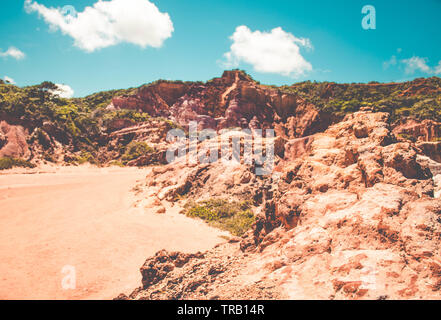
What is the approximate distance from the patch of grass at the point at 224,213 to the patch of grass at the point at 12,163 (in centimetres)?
1413

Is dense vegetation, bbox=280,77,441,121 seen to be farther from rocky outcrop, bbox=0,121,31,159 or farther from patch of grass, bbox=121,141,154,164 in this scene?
rocky outcrop, bbox=0,121,31,159

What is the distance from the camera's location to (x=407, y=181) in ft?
12.8

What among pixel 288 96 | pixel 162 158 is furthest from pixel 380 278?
pixel 288 96

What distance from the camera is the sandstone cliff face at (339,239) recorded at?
2.68m

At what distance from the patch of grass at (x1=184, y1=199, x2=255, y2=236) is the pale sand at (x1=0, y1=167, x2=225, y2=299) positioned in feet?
1.43

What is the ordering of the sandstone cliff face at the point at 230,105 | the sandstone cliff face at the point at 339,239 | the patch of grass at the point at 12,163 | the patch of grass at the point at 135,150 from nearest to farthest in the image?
1. the sandstone cliff face at the point at 339,239
2. the patch of grass at the point at 12,163
3. the patch of grass at the point at 135,150
4. the sandstone cliff face at the point at 230,105

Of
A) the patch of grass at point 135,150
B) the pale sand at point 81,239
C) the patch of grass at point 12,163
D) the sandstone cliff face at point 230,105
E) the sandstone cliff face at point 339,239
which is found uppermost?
the sandstone cliff face at point 230,105

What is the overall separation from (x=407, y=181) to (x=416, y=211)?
0.95 meters

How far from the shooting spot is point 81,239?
661 cm

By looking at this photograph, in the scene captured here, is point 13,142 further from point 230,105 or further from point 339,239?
point 339,239

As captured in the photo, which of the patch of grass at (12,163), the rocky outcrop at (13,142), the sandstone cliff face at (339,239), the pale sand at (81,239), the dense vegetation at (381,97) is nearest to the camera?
the sandstone cliff face at (339,239)

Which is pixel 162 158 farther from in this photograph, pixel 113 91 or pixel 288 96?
pixel 113 91

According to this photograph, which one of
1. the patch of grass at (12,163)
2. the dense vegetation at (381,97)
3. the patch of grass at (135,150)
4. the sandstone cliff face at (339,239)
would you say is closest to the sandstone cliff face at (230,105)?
the dense vegetation at (381,97)

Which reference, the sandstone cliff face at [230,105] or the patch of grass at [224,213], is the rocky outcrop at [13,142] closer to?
the sandstone cliff face at [230,105]
